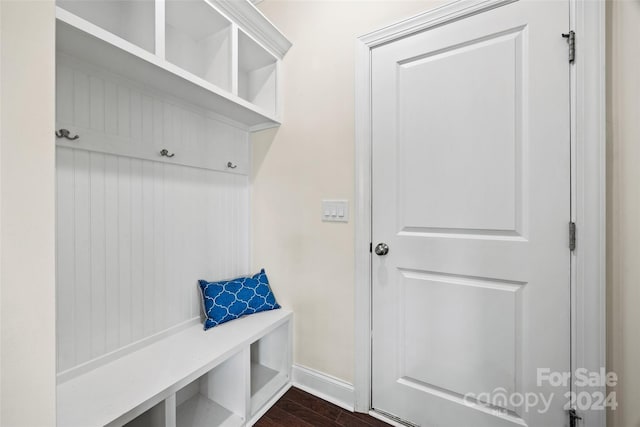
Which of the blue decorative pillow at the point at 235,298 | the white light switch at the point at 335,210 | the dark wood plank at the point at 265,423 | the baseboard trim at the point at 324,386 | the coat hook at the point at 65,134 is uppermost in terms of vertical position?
the coat hook at the point at 65,134

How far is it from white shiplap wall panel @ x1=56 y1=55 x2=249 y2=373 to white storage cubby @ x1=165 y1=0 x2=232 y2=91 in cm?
25

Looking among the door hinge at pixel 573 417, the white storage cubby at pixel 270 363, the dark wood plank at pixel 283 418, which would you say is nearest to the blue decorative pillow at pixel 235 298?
the white storage cubby at pixel 270 363

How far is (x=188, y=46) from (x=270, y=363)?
1.99 meters

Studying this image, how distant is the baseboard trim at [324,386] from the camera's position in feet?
4.81

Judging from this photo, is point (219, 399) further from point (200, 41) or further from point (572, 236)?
point (200, 41)

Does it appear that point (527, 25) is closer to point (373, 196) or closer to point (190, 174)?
point (373, 196)

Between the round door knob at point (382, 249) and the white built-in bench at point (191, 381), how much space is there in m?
0.71

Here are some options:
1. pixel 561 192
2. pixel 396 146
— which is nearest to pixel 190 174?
pixel 396 146

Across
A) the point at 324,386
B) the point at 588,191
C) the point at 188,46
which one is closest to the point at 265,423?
the point at 324,386

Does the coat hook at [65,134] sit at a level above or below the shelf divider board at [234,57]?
below

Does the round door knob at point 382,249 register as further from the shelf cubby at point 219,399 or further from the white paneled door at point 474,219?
the shelf cubby at point 219,399

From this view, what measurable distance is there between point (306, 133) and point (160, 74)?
77cm
